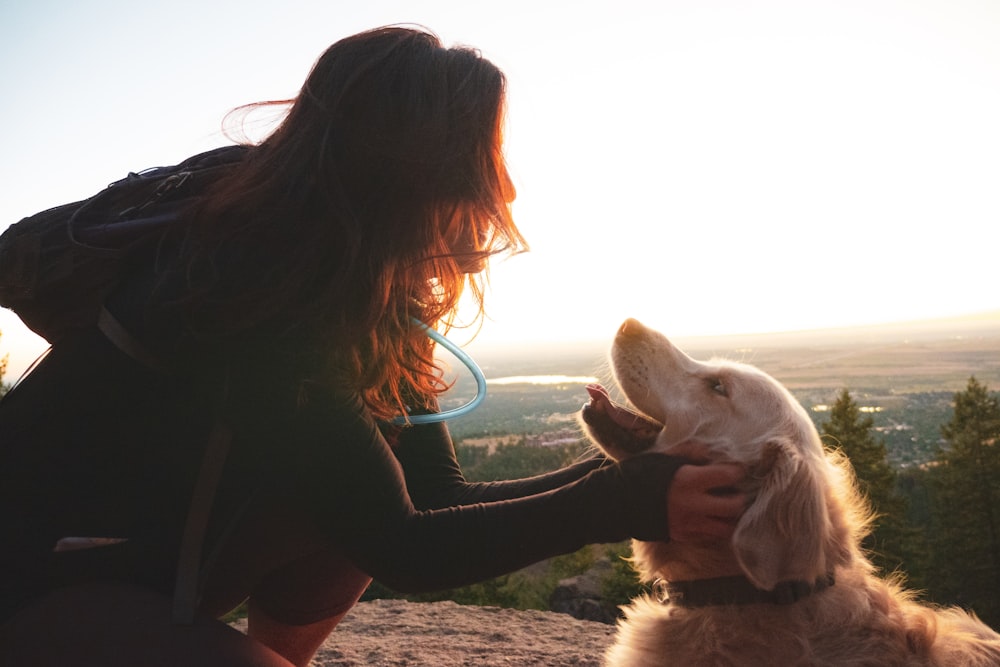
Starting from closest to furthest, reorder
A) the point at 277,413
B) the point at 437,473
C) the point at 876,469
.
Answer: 1. the point at 277,413
2. the point at 437,473
3. the point at 876,469

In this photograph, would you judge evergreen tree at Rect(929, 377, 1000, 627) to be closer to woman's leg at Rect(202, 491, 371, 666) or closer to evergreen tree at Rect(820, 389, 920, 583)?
evergreen tree at Rect(820, 389, 920, 583)

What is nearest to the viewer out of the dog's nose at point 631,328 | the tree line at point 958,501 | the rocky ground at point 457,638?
the dog's nose at point 631,328

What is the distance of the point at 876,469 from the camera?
39.3ft

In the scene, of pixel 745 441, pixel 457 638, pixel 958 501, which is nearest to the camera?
pixel 745 441

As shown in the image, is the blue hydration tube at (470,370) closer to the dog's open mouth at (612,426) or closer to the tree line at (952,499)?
the dog's open mouth at (612,426)

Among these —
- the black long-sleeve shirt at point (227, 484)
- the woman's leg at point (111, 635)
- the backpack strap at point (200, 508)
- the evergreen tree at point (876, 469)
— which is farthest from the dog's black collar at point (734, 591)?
the evergreen tree at point (876, 469)

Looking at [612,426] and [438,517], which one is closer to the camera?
[438,517]

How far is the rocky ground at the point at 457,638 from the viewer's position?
3725mm

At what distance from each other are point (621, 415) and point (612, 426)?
6cm

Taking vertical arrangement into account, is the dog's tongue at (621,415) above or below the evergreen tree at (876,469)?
above

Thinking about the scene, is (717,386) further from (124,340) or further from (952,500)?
(952,500)

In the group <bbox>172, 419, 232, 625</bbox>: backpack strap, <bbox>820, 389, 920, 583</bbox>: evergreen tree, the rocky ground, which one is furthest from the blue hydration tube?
<bbox>820, 389, 920, 583</bbox>: evergreen tree

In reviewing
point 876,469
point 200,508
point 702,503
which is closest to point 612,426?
point 702,503

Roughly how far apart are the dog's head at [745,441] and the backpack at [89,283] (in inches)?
53.7
